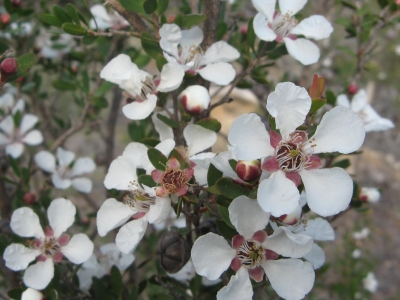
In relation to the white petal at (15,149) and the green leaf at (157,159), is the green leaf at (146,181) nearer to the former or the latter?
the green leaf at (157,159)

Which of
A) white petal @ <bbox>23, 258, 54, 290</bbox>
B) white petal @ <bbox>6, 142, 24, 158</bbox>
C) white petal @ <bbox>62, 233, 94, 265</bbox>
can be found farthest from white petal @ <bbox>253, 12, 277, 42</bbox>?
white petal @ <bbox>6, 142, 24, 158</bbox>

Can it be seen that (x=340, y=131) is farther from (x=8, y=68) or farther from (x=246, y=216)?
(x=8, y=68)

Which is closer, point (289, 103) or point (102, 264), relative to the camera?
point (289, 103)

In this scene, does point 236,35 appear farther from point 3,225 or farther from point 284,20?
point 3,225

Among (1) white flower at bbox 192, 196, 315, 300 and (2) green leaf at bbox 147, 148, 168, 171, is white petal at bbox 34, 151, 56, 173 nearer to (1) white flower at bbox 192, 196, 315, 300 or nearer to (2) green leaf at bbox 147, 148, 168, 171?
(2) green leaf at bbox 147, 148, 168, 171

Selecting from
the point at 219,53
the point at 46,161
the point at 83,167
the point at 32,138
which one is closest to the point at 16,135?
the point at 32,138

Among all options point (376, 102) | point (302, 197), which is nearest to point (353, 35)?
point (302, 197)
